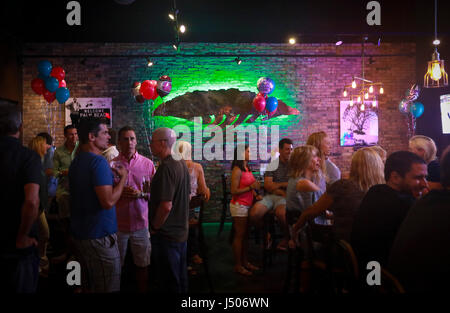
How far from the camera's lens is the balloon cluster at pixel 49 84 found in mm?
6020

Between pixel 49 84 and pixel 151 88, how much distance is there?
1.82 metres

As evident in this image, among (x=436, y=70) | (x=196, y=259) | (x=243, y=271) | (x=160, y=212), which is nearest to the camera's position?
(x=160, y=212)

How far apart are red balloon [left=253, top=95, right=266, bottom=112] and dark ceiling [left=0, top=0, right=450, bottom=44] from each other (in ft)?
4.35

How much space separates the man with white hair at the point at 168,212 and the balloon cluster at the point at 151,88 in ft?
13.4

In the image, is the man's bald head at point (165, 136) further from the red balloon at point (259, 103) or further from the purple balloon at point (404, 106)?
the purple balloon at point (404, 106)

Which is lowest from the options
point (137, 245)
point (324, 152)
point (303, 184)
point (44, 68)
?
point (137, 245)

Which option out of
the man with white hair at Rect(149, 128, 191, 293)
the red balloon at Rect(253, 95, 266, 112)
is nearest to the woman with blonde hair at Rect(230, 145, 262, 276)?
the man with white hair at Rect(149, 128, 191, 293)

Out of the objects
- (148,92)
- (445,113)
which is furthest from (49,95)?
(445,113)

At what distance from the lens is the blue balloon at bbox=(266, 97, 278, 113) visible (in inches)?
260

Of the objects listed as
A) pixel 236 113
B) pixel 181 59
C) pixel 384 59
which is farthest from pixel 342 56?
pixel 181 59

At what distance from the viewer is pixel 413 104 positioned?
6.45m

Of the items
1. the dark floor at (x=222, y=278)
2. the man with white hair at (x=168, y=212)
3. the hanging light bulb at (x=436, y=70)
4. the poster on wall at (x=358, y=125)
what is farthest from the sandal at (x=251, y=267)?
the poster on wall at (x=358, y=125)

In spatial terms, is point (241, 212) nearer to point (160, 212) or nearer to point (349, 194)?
point (349, 194)

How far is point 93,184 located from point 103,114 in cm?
531
